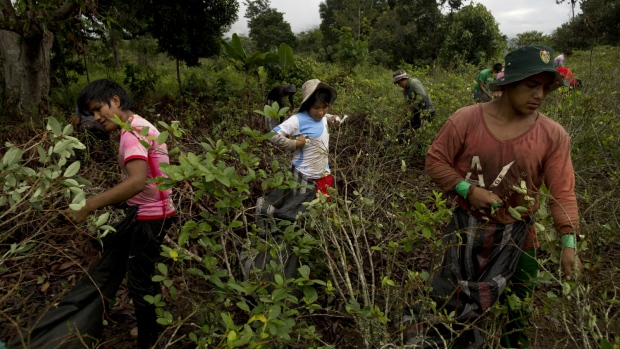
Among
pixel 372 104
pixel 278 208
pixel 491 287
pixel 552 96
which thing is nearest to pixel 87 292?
pixel 278 208

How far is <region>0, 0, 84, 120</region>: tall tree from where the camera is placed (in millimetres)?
4812

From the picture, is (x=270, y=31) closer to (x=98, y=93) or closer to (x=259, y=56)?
(x=259, y=56)

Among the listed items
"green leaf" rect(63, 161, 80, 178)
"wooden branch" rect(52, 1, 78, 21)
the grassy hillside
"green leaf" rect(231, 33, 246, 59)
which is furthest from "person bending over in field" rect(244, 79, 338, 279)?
"green leaf" rect(231, 33, 246, 59)

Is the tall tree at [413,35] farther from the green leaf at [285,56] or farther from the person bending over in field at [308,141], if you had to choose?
the person bending over in field at [308,141]

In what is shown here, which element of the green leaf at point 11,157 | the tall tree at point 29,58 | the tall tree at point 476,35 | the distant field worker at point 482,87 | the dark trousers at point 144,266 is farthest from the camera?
the tall tree at point 476,35

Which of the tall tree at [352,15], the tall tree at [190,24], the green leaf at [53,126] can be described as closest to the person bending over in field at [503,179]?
the green leaf at [53,126]

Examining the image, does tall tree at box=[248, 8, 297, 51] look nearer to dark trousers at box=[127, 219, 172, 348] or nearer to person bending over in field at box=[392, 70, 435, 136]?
person bending over in field at box=[392, 70, 435, 136]

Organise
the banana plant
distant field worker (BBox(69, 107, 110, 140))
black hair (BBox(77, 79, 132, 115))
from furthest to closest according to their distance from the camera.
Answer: the banana plant, distant field worker (BBox(69, 107, 110, 140)), black hair (BBox(77, 79, 132, 115))

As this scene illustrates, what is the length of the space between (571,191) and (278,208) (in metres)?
1.82

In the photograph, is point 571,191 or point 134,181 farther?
point 134,181

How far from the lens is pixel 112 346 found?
2730 millimetres

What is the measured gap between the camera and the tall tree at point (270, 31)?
31636 mm

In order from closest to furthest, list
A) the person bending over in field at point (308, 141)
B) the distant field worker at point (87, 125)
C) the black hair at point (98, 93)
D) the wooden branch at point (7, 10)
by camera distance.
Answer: the black hair at point (98, 93) < the person bending over in field at point (308, 141) < the distant field worker at point (87, 125) < the wooden branch at point (7, 10)

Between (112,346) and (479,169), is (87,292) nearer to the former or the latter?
(112,346)
